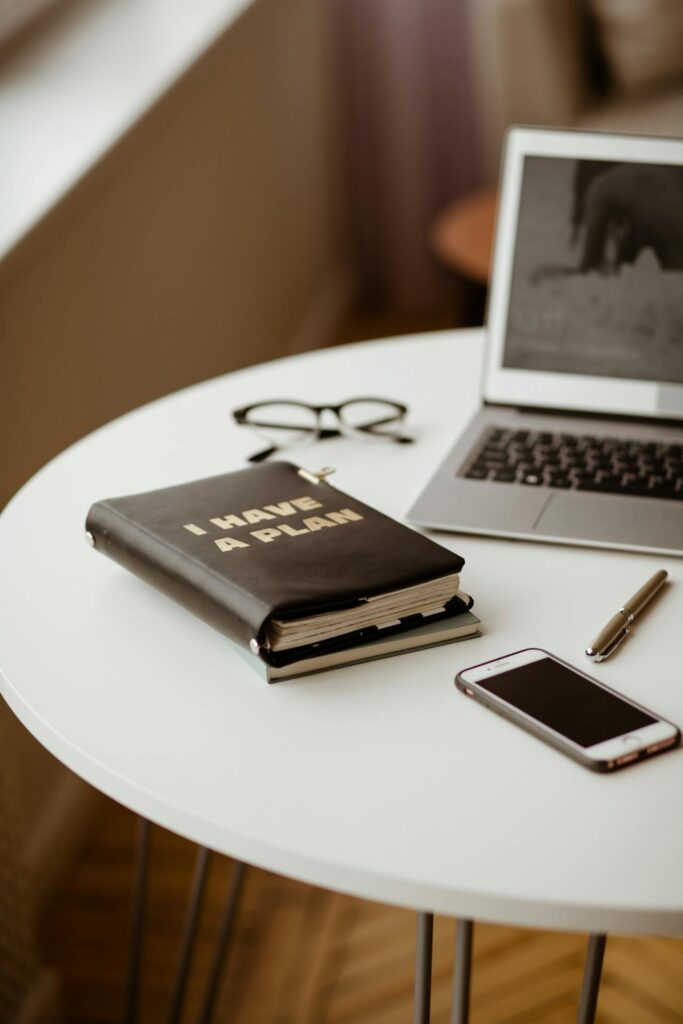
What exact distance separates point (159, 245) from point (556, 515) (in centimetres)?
103

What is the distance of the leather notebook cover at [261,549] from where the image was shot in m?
0.73

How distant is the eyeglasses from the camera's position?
3.54ft

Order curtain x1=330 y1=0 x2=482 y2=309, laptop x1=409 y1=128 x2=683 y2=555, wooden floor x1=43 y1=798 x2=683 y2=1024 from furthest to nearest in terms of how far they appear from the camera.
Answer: curtain x1=330 y1=0 x2=482 y2=309, wooden floor x1=43 y1=798 x2=683 y2=1024, laptop x1=409 y1=128 x2=683 y2=555

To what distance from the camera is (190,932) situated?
3.76 ft

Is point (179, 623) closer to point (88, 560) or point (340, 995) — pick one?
point (88, 560)

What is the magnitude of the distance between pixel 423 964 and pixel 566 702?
0.21 meters

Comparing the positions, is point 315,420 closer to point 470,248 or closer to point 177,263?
point 177,263

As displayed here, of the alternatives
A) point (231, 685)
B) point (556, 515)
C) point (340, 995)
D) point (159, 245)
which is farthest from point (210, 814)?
point (159, 245)

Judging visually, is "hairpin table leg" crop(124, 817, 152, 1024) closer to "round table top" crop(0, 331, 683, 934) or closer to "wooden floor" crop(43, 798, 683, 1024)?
"wooden floor" crop(43, 798, 683, 1024)

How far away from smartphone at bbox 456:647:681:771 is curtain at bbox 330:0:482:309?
2.43m

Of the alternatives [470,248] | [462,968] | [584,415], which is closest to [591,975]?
[462,968]

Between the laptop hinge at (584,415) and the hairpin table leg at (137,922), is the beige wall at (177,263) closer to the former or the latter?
the hairpin table leg at (137,922)

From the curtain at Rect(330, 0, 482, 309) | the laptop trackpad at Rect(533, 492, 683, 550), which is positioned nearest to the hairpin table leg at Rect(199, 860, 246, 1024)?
the laptop trackpad at Rect(533, 492, 683, 550)

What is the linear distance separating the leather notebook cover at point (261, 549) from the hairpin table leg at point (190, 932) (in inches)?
14.6
